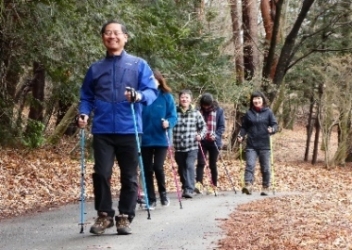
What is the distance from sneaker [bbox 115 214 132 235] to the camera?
6859 millimetres

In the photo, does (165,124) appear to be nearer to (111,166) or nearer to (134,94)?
(111,166)

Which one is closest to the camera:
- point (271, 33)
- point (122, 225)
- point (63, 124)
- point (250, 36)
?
point (122, 225)

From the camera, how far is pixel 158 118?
10.1 meters

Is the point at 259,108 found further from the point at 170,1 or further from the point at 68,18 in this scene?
the point at 170,1

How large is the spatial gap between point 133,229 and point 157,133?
2.80 meters

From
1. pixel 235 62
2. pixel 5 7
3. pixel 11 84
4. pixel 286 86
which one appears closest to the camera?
pixel 5 7

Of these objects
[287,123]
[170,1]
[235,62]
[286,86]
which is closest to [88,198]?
[170,1]

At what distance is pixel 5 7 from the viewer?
37.1 feet

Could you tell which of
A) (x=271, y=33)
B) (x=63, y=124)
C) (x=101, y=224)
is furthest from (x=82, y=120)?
(x=271, y=33)

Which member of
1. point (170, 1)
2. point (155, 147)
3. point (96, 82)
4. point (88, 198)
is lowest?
point (88, 198)

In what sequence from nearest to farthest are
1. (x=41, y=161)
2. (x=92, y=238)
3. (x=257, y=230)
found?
(x=92, y=238), (x=257, y=230), (x=41, y=161)

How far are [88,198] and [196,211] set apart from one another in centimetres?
333

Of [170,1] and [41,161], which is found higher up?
[170,1]

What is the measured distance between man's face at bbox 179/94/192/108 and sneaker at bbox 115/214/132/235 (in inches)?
204
